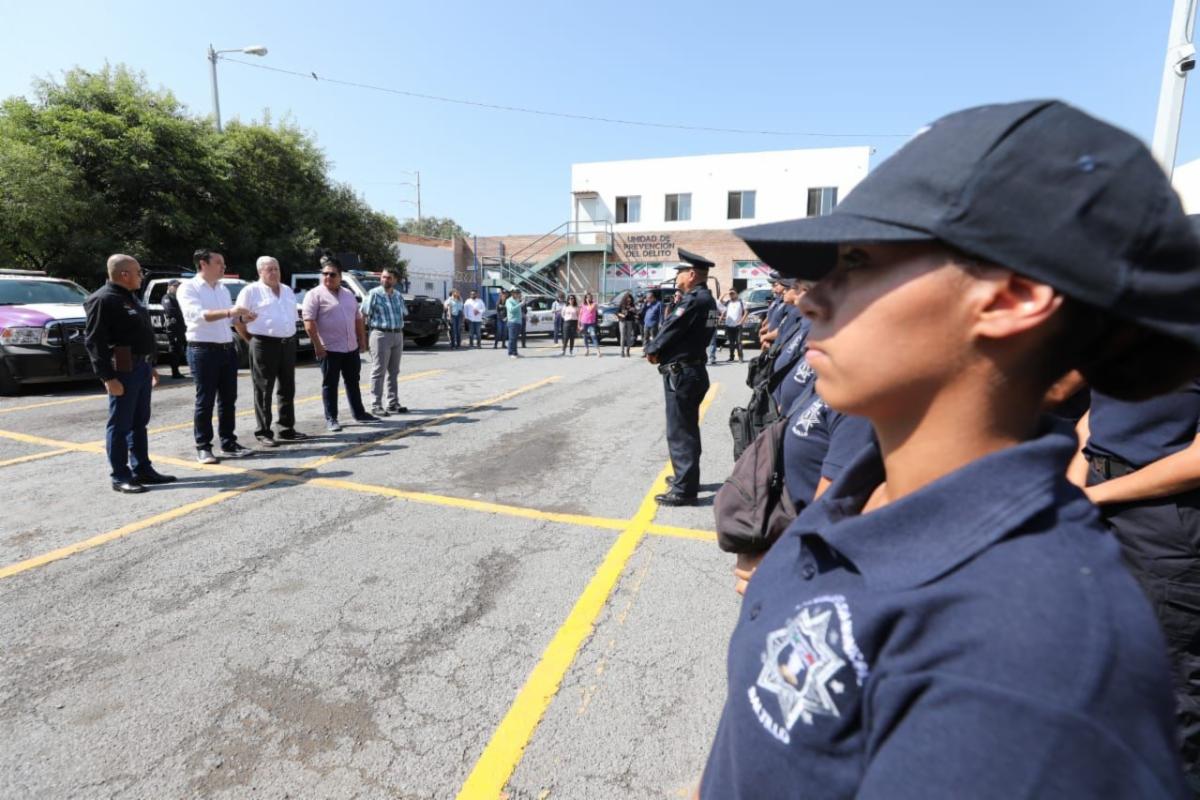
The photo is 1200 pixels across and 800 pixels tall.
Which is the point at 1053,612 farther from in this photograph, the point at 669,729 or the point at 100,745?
the point at 100,745

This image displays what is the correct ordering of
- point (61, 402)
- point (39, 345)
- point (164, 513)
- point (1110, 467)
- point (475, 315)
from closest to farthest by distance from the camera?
point (1110, 467) < point (164, 513) < point (61, 402) < point (39, 345) < point (475, 315)

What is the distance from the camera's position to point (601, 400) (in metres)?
9.68

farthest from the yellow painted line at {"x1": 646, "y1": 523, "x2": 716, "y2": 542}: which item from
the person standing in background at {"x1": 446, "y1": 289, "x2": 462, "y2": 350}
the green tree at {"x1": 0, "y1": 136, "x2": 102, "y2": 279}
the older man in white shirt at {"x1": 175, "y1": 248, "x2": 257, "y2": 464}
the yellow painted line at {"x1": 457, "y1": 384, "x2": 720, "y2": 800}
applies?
the green tree at {"x1": 0, "y1": 136, "x2": 102, "y2": 279}

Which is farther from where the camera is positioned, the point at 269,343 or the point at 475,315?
the point at 475,315

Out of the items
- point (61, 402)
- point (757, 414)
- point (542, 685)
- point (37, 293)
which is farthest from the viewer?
point (37, 293)

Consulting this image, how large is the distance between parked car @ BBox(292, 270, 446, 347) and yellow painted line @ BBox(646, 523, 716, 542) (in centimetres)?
1342

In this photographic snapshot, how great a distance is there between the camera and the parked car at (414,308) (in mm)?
16391

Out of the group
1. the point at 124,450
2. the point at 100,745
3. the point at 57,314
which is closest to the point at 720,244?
the point at 57,314

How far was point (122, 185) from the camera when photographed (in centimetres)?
1745

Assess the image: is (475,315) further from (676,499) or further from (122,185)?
(676,499)

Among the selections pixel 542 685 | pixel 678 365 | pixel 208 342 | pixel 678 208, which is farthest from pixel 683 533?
pixel 678 208

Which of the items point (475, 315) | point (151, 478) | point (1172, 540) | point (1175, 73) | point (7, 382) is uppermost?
point (1175, 73)

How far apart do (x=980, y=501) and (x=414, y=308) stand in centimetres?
1758

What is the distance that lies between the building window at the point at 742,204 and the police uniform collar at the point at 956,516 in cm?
3390
